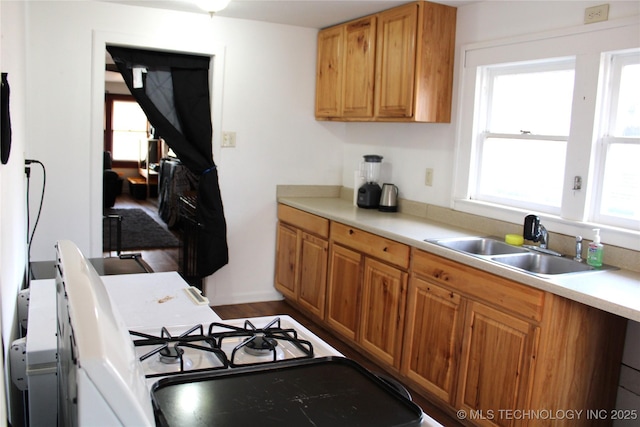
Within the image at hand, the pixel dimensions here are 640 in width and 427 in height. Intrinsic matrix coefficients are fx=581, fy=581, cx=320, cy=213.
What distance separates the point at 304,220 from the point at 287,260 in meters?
0.46

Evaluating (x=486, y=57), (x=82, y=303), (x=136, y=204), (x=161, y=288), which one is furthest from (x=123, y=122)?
(x=82, y=303)

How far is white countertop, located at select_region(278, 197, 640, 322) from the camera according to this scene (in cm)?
211

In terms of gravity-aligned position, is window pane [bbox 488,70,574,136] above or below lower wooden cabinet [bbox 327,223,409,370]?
above

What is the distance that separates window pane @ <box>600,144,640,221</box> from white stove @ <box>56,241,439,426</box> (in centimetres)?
189

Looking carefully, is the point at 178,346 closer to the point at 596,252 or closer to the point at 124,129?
the point at 596,252

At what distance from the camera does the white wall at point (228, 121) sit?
3.74 metres

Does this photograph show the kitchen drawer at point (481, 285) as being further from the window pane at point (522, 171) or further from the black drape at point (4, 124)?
the black drape at point (4, 124)

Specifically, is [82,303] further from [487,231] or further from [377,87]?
[377,87]

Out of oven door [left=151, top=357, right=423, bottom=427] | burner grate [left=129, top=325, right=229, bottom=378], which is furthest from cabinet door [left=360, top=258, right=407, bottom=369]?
oven door [left=151, top=357, right=423, bottom=427]

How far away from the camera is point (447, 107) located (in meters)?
3.62

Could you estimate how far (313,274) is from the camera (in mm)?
4133

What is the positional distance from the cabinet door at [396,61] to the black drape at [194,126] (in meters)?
1.31

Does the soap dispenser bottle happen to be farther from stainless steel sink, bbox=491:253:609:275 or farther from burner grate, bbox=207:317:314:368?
Result: burner grate, bbox=207:317:314:368

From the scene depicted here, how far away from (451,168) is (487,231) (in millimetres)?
512
